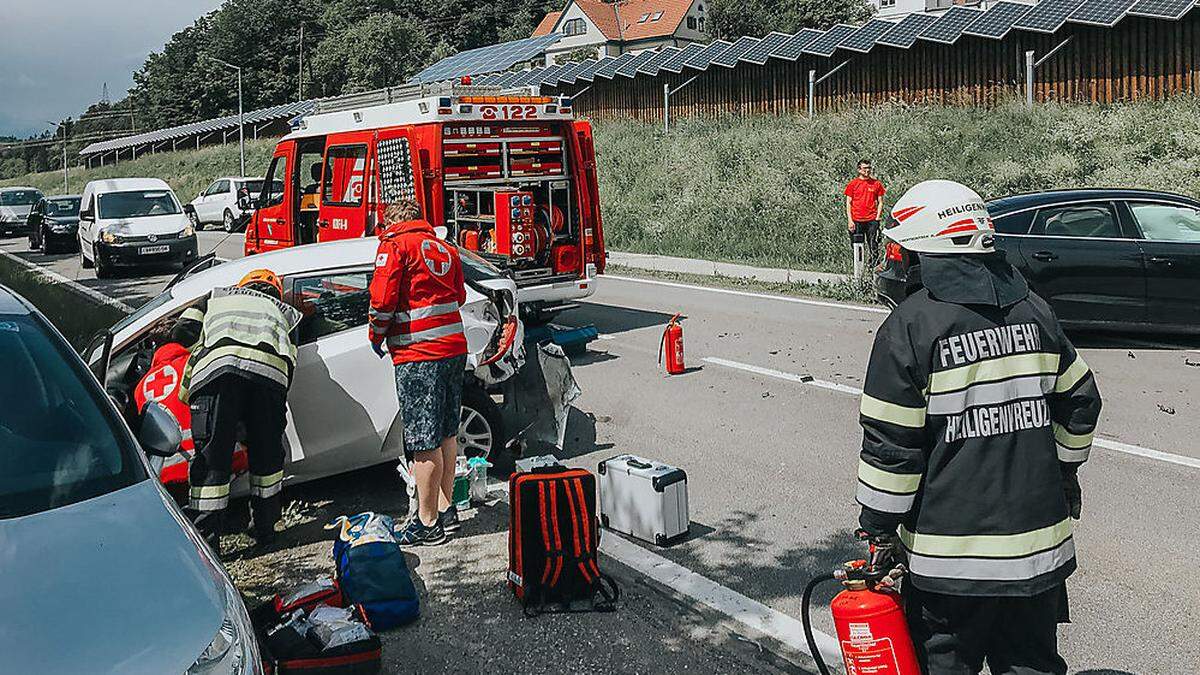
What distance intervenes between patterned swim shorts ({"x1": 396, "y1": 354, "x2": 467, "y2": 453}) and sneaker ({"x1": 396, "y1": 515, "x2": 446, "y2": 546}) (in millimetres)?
436

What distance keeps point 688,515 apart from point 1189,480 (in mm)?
3316

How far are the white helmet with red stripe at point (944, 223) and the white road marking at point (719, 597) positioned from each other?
77.0 inches

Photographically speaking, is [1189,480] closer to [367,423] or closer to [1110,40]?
[367,423]

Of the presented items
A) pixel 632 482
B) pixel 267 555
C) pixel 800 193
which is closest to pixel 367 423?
pixel 267 555

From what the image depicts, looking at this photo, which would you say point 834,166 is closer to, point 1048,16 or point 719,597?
point 1048,16

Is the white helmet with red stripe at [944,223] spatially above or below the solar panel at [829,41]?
below

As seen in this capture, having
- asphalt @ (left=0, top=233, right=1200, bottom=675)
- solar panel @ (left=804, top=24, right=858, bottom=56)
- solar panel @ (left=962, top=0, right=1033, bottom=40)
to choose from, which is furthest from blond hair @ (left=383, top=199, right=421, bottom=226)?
solar panel @ (left=804, top=24, right=858, bottom=56)

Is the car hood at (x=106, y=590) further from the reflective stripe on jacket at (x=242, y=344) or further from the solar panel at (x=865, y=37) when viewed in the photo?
the solar panel at (x=865, y=37)

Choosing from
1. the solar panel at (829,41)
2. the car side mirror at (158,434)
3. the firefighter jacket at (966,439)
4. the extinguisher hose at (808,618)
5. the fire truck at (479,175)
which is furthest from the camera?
the solar panel at (829,41)

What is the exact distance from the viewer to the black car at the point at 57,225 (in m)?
29.0

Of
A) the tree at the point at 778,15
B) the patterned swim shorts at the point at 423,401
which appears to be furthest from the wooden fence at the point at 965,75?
the tree at the point at 778,15

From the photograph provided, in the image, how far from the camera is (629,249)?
24266 millimetres

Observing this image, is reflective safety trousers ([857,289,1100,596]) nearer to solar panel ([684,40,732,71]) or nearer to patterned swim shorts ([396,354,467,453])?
patterned swim shorts ([396,354,467,453])

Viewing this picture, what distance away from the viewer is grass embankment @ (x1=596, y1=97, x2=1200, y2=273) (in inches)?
773
